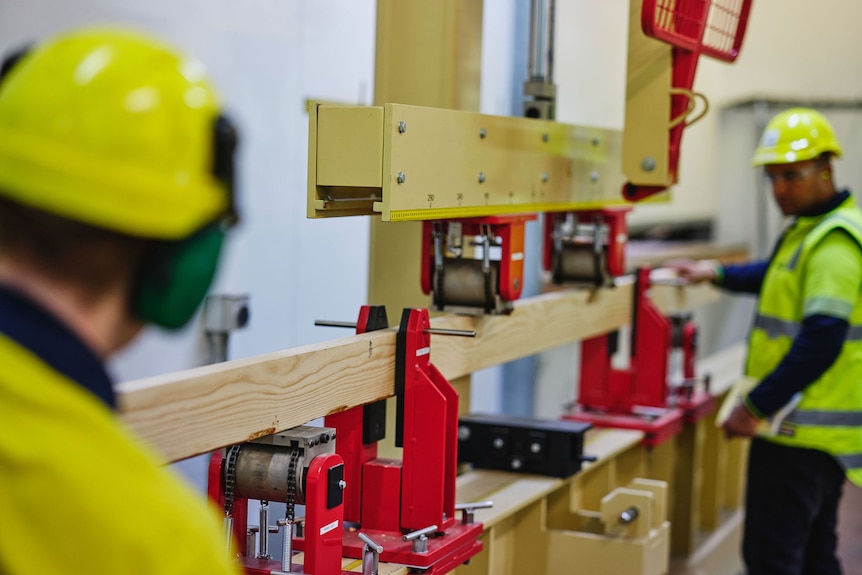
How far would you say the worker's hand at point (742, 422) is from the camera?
344 cm

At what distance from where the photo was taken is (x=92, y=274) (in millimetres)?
977

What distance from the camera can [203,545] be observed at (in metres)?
0.97

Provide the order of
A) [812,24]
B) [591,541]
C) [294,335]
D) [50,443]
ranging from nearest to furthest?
[50,443]
[591,541]
[294,335]
[812,24]

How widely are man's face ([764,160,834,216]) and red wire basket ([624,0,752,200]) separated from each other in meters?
0.46

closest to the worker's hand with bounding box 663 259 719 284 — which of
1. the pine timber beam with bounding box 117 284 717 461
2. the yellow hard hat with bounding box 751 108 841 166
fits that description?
the yellow hard hat with bounding box 751 108 841 166

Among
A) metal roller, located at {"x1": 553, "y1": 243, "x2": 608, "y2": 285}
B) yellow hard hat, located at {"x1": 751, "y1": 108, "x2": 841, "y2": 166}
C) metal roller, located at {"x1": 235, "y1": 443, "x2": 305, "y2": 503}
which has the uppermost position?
yellow hard hat, located at {"x1": 751, "y1": 108, "x2": 841, "y2": 166}

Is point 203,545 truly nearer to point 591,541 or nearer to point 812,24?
point 591,541

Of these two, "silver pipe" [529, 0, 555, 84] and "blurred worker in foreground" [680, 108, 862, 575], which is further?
"silver pipe" [529, 0, 555, 84]

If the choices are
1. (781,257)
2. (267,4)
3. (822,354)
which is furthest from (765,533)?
(267,4)

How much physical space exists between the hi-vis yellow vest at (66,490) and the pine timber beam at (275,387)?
0.65 metres

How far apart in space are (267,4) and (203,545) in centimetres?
325

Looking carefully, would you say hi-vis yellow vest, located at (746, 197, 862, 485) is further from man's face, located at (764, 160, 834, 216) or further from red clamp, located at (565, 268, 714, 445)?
red clamp, located at (565, 268, 714, 445)

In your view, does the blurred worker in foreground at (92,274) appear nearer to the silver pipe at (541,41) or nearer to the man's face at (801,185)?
the silver pipe at (541,41)

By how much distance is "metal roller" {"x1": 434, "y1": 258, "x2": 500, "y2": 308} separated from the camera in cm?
282
